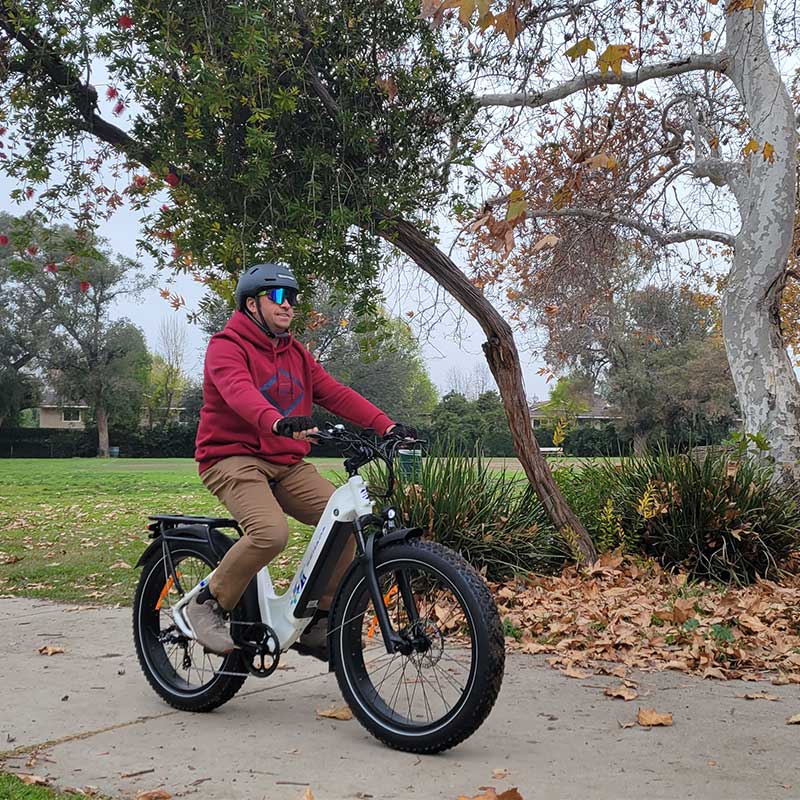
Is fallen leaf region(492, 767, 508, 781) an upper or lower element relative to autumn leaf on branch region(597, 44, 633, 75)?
lower

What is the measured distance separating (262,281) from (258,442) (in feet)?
2.56

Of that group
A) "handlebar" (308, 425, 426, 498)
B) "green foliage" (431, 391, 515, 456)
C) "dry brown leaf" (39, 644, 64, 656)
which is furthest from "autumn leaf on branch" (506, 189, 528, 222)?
"green foliage" (431, 391, 515, 456)

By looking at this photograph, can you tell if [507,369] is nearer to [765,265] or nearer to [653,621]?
[653,621]

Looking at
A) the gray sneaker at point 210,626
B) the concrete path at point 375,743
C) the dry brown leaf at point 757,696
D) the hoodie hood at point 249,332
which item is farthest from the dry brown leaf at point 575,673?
the hoodie hood at point 249,332

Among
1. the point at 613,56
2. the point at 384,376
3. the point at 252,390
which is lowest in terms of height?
the point at 252,390

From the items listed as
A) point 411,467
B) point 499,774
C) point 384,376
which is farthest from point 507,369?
point 384,376

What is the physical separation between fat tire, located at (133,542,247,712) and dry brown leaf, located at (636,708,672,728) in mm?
1832

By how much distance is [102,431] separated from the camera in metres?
58.3

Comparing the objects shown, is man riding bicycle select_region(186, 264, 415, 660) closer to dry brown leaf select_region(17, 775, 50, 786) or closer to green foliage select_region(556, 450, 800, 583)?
dry brown leaf select_region(17, 775, 50, 786)

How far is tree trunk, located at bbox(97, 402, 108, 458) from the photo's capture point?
188 ft

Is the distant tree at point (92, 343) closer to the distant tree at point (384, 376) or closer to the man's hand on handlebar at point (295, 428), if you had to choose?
the distant tree at point (384, 376)

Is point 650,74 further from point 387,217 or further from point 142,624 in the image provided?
point 142,624

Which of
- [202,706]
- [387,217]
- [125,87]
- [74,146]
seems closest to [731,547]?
[387,217]

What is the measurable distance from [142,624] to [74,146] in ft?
20.0
